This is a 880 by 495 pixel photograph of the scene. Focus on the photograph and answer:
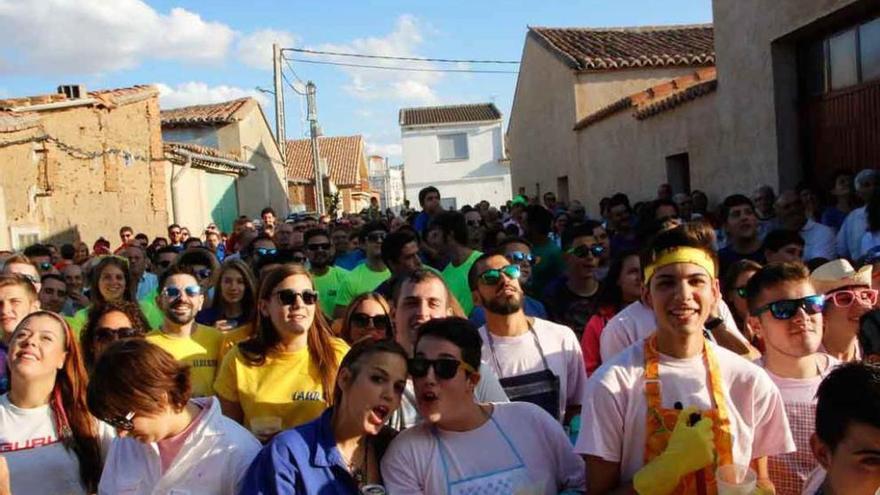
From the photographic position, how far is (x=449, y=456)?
8.87 feet

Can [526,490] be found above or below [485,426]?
below

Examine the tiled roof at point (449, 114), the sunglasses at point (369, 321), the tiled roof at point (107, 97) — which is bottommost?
the sunglasses at point (369, 321)

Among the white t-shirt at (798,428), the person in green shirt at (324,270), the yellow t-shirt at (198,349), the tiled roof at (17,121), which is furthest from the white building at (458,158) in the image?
the white t-shirt at (798,428)

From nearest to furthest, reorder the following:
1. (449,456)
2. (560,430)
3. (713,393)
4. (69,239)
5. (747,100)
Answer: (713,393), (449,456), (560,430), (747,100), (69,239)

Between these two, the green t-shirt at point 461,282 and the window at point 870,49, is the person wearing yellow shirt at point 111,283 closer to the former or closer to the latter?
the green t-shirt at point 461,282

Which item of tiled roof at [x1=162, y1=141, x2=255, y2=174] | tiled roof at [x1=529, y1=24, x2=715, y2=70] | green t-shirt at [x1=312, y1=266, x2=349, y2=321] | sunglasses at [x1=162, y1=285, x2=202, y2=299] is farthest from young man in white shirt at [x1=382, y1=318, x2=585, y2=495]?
tiled roof at [x1=529, y1=24, x2=715, y2=70]

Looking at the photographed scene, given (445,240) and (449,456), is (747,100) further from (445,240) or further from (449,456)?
(449,456)

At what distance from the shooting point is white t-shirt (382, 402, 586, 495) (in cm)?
268

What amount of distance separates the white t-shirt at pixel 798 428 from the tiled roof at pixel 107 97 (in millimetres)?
13268

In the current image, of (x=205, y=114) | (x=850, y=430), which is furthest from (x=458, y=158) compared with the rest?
(x=850, y=430)

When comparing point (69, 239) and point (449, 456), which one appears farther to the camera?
point (69, 239)

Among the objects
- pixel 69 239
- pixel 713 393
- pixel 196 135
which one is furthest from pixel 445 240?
pixel 196 135

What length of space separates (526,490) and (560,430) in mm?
313

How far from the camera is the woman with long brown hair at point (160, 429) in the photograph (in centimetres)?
275
